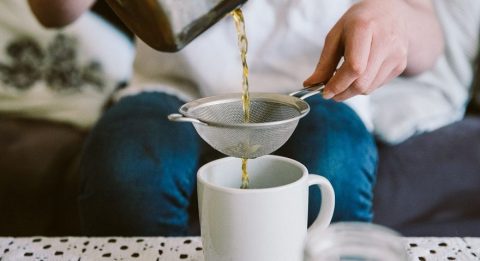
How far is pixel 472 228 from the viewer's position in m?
1.10

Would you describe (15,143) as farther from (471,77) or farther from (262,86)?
(471,77)

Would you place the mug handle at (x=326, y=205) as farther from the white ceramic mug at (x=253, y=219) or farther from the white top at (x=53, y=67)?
the white top at (x=53, y=67)

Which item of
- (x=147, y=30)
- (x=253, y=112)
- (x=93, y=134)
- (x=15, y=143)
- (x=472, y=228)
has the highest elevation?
(x=147, y=30)

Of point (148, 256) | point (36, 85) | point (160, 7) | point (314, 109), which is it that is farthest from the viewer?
point (36, 85)

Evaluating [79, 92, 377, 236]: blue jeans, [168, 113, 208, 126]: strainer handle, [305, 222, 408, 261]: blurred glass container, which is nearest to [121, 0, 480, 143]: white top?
[79, 92, 377, 236]: blue jeans

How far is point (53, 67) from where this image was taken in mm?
1401

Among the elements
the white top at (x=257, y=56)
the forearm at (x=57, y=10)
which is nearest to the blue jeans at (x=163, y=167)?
the white top at (x=257, y=56)

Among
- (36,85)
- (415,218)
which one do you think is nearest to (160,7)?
(415,218)

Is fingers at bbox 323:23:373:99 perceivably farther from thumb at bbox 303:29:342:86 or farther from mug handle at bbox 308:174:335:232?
mug handle at bbox 308:174:335:232

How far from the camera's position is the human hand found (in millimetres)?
684

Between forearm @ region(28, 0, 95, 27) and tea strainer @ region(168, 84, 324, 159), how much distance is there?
446mm

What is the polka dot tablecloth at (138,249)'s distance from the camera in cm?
Answer: 64

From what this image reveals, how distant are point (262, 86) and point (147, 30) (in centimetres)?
52

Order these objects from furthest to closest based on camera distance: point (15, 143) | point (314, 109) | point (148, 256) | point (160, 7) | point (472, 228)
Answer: point (15, 143) → point (472, 228) → point (314, 109) → point (148, 256) → point (160, 7)
